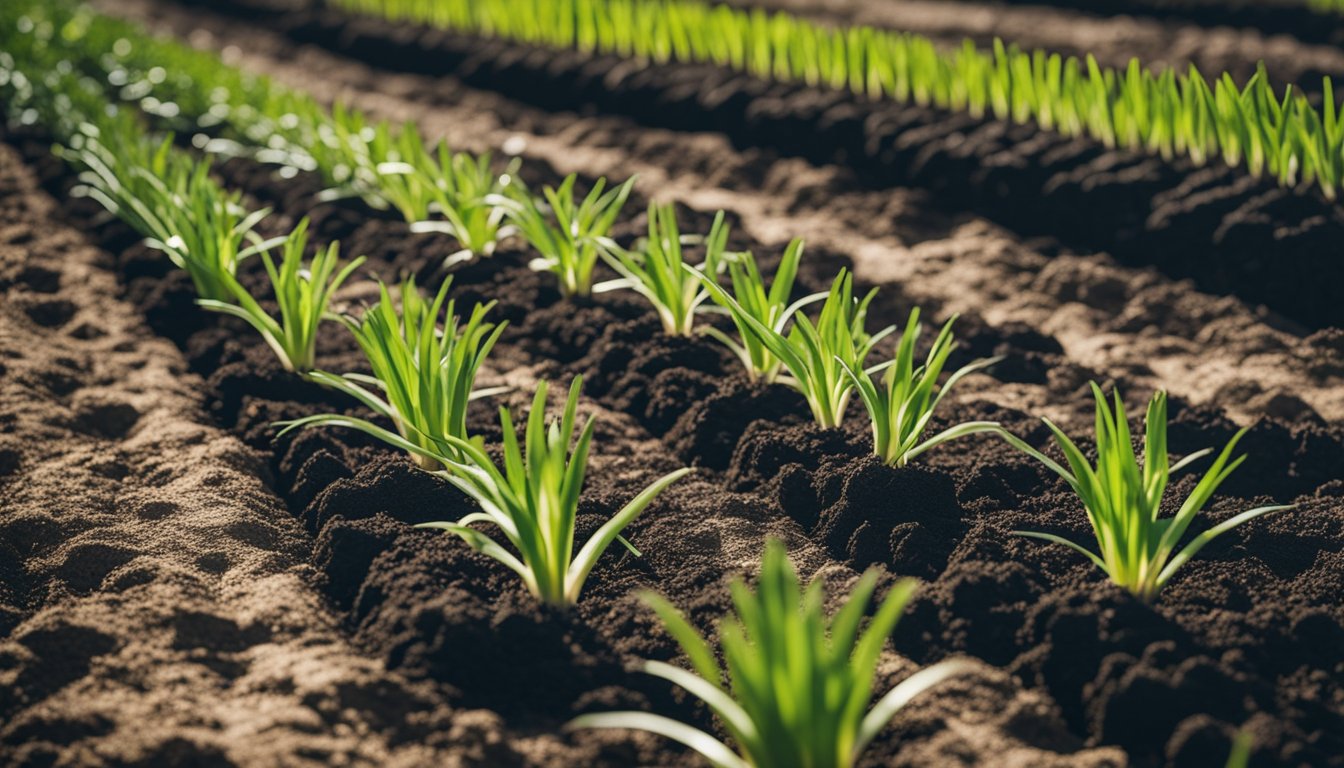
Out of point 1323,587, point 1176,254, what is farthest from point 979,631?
point 1176,254

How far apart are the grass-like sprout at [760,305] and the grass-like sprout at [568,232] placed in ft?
1.89

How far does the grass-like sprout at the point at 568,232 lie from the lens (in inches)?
144

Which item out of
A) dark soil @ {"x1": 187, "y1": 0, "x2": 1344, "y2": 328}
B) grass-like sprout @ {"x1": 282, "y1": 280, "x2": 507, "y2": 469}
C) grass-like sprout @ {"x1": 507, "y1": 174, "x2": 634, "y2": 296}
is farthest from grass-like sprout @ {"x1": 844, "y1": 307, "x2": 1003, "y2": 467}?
dark soil @ {"x1": 187, "y1": 0, "x2": 1344, "y2": 328}

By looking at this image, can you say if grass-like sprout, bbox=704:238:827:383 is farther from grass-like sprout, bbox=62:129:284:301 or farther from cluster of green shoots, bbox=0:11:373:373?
grass-like sprout, bbox=62:129:284:301

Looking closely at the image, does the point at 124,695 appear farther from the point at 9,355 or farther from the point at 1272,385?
the point at 1272,385

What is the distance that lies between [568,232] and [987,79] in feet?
7.54

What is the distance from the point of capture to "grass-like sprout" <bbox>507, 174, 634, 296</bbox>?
3.65 metres

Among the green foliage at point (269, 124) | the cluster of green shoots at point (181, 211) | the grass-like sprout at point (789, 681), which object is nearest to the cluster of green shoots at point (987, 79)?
the green foliage at point (269, 124)

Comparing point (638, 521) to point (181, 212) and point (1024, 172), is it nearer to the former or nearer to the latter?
point (181, 212)

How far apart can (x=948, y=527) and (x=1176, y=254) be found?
6.33 feet

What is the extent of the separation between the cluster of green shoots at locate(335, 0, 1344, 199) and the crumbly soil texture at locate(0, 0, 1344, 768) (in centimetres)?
14

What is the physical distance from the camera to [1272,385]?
3.36m

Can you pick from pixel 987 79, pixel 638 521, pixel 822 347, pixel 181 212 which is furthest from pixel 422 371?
pixel 987 79

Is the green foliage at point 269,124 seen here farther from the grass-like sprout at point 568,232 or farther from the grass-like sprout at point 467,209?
the grass-like sprout at point 568,232
